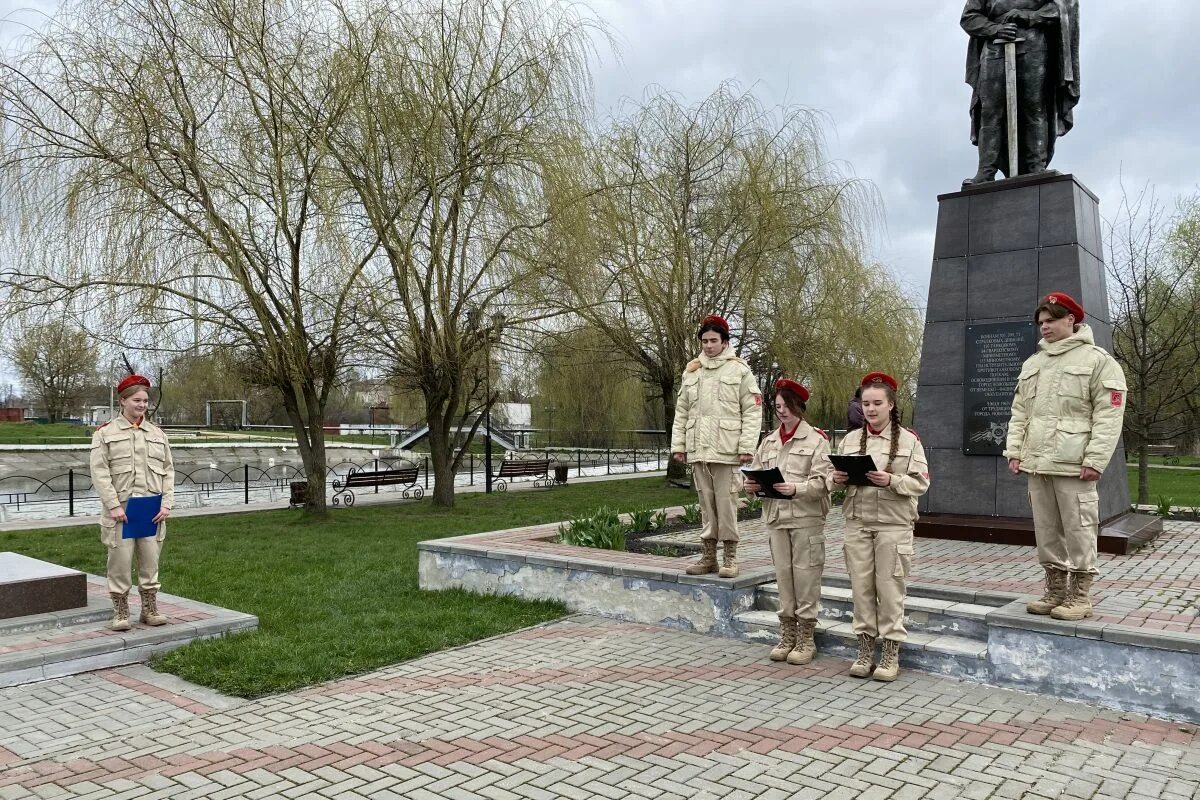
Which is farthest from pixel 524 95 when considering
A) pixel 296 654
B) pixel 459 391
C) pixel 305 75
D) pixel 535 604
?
pixel 296 654

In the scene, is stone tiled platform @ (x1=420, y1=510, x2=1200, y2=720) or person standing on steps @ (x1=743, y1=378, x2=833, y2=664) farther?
person standing on steps @ (x1=743, y1=378, x2=833, y2=664)

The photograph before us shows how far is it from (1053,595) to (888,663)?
3.25 feet

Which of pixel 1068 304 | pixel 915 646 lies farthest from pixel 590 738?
pixel 1068 304

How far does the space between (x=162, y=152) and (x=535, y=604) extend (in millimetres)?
8313

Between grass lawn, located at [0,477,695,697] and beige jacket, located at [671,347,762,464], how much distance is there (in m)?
1.87

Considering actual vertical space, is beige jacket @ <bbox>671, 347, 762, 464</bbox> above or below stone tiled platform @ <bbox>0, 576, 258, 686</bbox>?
above

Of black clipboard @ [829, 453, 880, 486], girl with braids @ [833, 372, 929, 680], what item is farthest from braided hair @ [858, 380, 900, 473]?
black clipboard @ [829, 453, 880, 486]

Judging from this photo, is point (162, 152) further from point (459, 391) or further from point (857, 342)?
point (857, 342)

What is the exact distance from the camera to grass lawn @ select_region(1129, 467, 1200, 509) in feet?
55.1

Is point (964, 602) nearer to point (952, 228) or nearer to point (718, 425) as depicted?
point (718, 425)

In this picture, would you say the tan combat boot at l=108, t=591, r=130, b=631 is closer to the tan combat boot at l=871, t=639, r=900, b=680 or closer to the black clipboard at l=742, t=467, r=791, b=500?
the black clipboard at l=742, t=467, r=791, b=500

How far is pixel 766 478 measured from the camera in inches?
197

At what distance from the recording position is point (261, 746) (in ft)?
13.5

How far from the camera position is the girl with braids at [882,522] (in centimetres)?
475
